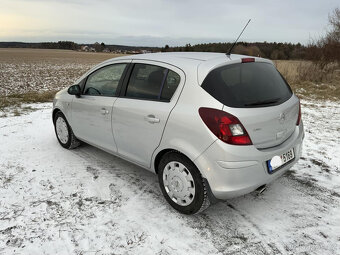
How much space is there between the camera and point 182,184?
2.98 m

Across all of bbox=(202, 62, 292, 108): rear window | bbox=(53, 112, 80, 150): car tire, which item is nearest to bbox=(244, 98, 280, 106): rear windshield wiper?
bbox=(202, 62, 292, 108): rear window

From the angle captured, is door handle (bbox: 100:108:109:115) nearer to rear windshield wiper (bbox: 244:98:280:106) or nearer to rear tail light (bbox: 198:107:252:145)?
rear tail light (bbox: 198:107:252:145)

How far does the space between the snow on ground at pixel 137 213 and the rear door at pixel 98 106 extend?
0.49m

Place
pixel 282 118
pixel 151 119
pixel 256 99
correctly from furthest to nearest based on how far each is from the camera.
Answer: pixel 151 119 < pixel 282 118 < pixel 256 99

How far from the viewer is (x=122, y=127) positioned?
11.6ft

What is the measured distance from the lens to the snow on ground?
8.69 ft

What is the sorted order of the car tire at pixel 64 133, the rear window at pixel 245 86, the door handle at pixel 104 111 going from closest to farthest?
the rear window at pixel 245 86 < the door handle at pixel 104 111 < the car tire at pixel 64 133

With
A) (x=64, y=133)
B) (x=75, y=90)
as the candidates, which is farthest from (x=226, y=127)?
(x=64, y=133)

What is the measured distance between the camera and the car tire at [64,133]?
484cm

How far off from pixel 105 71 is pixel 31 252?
2554 millimetres

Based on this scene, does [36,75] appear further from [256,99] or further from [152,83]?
[256,99]

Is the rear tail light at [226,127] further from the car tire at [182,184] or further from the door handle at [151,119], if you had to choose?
the door handle at [151,119]

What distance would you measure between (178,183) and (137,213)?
59 centimetres

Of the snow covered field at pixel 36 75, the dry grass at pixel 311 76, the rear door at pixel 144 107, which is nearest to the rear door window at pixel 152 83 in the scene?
the rear door at pixel 144 107
